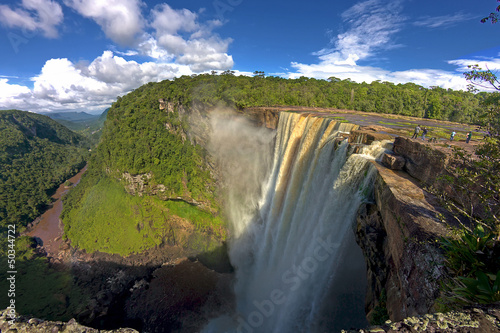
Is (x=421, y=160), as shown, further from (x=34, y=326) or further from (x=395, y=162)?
(x=34, y=326)

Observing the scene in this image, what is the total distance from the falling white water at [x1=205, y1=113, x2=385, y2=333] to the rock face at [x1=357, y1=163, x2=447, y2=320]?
0.91 meters

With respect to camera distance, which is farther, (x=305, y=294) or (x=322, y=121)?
(x=322, y=121)

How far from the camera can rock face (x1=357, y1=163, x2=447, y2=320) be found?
4320mm

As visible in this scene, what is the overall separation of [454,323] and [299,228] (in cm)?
1038

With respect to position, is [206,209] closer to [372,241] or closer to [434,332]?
[372,241]

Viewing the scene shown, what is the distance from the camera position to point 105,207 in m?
29.1

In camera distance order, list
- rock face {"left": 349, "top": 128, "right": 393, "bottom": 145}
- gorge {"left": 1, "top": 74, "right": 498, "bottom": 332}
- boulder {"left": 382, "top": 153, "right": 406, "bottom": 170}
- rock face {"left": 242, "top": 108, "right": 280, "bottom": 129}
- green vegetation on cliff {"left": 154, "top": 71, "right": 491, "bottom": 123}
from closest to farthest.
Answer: gorge {"left": 1, "top": 74, "right": 498, "bottom": 332} → boulder {"left": 382, "top": 153, "right": 406, "bottom": 170} → rock face {"left": 349, "top": 128, "right": 393, "bottom": 145} → rock face {"left": 242, "top": 108, "right": 280, "bottom": 129} → green vegetation on cliff {"left": 154, "top": 71, "right": 491, "bottom": 123}

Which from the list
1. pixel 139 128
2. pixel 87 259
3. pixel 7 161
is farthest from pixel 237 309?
pixel 7 161

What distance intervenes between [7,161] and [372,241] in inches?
2563

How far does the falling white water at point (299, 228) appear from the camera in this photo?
8.82 metres

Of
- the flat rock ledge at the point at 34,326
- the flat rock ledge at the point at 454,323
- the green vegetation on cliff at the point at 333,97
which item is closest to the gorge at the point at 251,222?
the flat rock ledge at the point at 454,323

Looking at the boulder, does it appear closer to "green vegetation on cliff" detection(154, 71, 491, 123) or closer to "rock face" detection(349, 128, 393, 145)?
"rock face" detection(349, 128, 393, 145)

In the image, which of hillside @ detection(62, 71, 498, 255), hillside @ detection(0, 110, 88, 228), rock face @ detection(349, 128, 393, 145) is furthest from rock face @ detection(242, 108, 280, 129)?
hillside @ detection(0, 110, 88, 228)

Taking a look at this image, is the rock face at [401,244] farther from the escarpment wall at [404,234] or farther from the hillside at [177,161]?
the hillside at [177,161]
